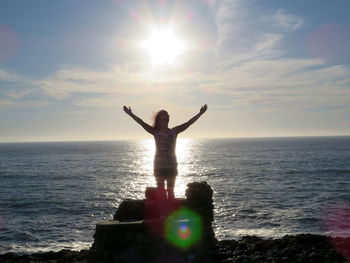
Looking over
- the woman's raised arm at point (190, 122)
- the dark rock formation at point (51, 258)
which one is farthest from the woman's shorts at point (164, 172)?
the dark rock formation at point (51, 258)

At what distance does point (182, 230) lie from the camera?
8.89m

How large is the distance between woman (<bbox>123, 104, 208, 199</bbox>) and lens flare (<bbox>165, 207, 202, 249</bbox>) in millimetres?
880

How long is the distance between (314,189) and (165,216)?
147 feet

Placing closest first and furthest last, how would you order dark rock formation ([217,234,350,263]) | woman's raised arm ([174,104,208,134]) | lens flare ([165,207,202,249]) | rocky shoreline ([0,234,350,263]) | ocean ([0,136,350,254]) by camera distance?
lens flare ([165,207,202,249]), woman's raised arm ([174,104,208,134]), dark rock formation ([217,234,350,263]), rocky shoreline ([0,234,350,263]), ocean ([0,136,350,254])

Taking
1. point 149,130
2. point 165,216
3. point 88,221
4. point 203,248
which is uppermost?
point 149,130

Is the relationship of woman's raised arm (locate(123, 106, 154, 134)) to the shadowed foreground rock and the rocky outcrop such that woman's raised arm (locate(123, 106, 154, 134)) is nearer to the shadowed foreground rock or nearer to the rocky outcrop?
the shadowed foreground rock

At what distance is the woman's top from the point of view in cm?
951

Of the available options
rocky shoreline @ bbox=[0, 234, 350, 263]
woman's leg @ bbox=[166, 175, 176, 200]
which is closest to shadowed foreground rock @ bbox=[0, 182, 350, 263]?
woman's leg @ bbox=[166, 175, 176, 200]

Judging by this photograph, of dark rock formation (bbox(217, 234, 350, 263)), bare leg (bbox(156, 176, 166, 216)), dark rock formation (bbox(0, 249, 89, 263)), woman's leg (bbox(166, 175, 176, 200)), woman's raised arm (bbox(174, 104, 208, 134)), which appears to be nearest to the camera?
woman's raised arm (bbox(174, 104, 208, 134))

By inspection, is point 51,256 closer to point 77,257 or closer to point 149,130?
point 77,257

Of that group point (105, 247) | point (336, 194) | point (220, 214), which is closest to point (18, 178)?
point (220, 214)

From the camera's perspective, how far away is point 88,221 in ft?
110

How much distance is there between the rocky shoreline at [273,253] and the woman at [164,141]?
339 inches

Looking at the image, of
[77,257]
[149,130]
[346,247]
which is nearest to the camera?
[149,130]
